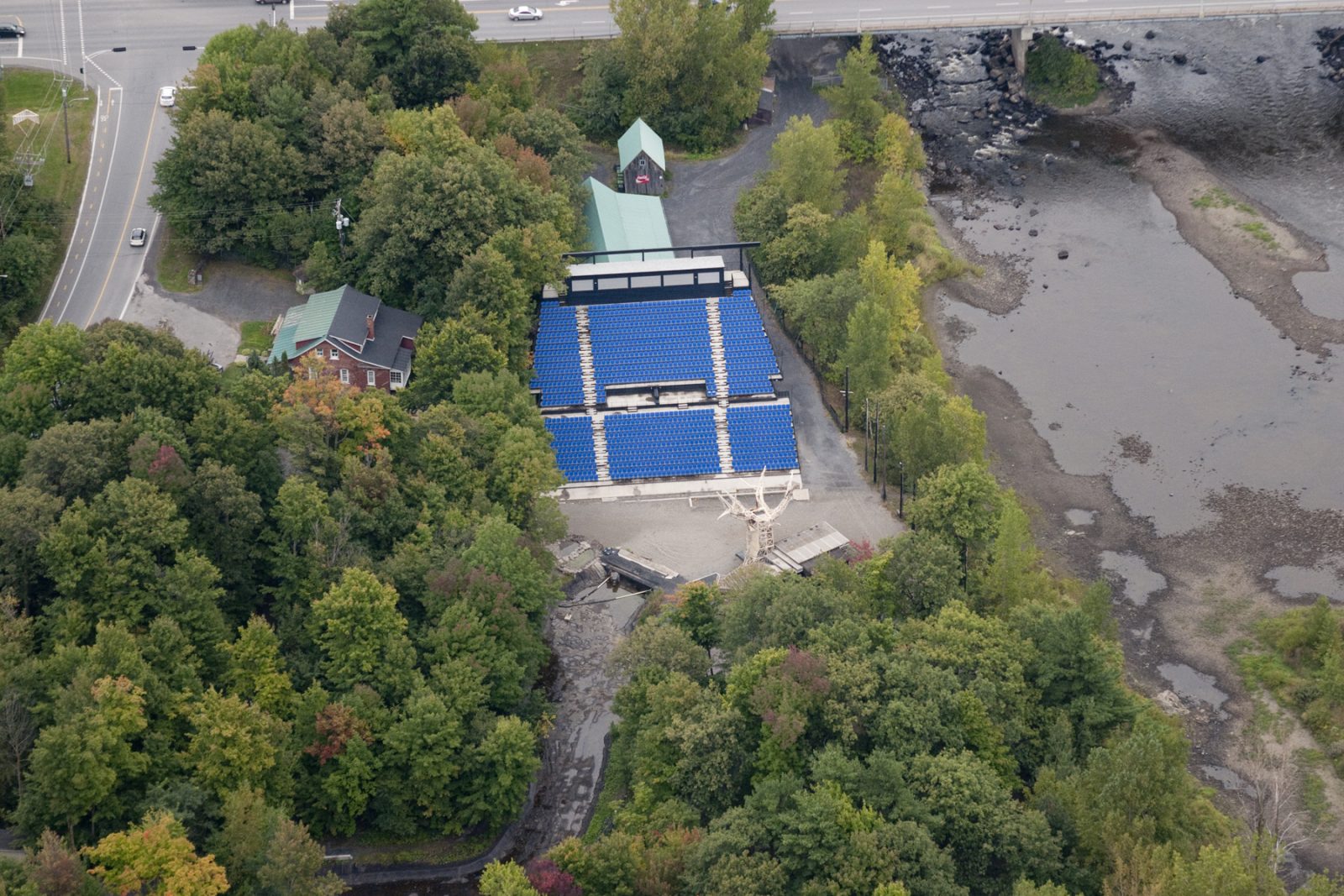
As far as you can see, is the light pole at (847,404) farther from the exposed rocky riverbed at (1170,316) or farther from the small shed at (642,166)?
the small shed at (642,166)

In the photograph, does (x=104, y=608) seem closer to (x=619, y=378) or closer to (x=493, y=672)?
(x=493, y=672)

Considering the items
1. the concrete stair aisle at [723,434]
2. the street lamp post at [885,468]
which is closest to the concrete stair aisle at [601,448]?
the concrete stair aisle at [723,434]

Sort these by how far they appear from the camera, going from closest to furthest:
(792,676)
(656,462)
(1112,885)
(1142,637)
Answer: (1112,885) → (792,676) → (1142,637) → (656,462)

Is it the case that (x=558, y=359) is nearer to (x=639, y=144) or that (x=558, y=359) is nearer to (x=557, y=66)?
(x=639, y=144)

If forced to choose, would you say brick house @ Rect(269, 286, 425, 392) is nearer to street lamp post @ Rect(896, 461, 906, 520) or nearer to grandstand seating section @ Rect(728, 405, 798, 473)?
grandstand seating section @ Rect(728, 405, 798, 473)

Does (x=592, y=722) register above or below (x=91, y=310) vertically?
below

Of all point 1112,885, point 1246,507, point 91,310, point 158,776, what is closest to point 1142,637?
point 1246,507
